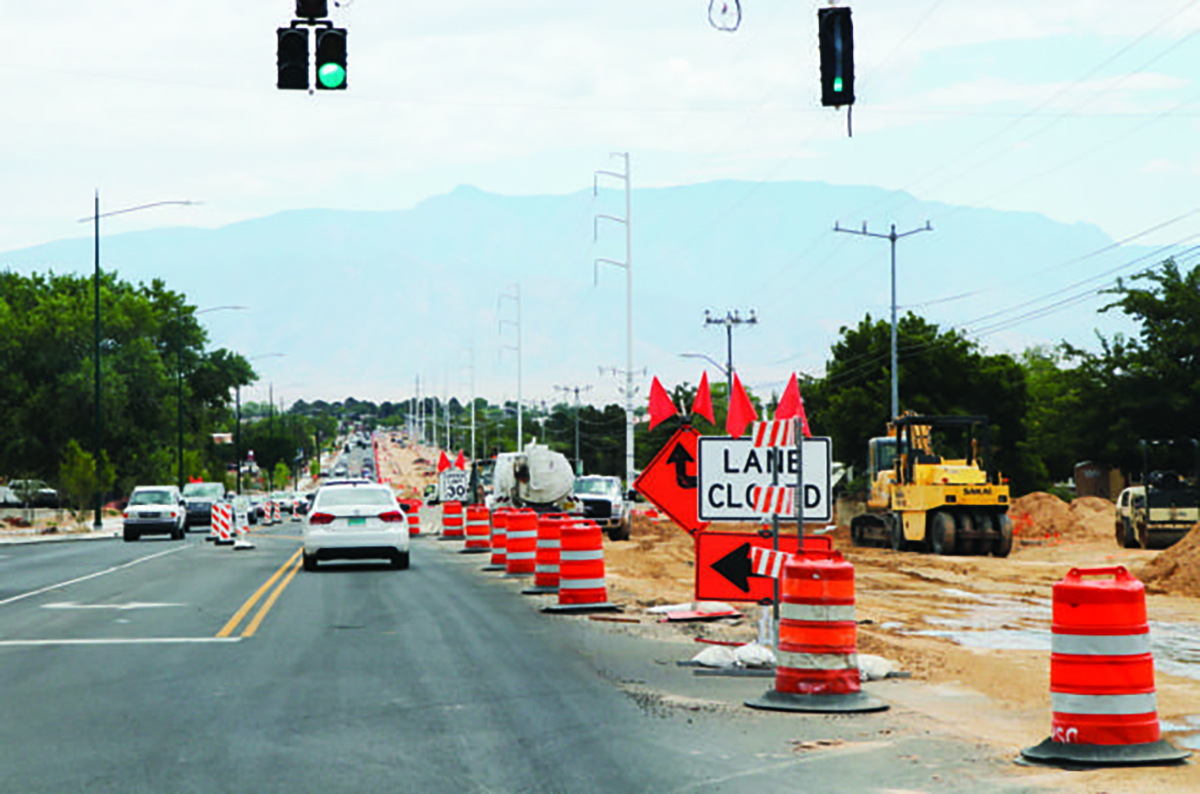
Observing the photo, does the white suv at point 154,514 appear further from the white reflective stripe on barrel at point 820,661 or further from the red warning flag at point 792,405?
the white reflective stripe on barrel at point 820,661

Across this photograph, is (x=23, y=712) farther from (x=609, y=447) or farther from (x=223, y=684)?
(x=609, y=447)

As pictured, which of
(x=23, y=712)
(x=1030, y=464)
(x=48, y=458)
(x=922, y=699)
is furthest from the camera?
(x=48, y=458)

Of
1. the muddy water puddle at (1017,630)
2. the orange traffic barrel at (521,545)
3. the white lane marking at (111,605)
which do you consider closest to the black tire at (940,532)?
the muddy water puddle at (1017,630)

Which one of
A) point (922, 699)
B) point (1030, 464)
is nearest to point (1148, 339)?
point (1030, 464)

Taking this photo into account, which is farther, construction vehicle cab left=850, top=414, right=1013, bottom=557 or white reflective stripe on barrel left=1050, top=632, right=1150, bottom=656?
construction vehicle cab left=850, top=414, right=1013, bottom=557

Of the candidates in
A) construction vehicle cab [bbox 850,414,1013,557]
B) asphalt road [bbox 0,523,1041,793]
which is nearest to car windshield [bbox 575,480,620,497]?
construction vehicle cab [bbox 850,414,1013,557]

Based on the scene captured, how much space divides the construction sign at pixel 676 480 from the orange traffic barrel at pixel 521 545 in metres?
10.1

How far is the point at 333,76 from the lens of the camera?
1648 cm

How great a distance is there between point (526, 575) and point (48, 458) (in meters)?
68.5

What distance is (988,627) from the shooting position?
18.2 m

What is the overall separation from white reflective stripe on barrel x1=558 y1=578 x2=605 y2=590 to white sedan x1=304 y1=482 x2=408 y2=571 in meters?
8.82

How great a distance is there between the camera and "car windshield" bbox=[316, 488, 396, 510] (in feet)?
91.1

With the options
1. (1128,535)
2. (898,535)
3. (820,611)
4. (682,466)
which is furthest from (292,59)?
(1128,535)

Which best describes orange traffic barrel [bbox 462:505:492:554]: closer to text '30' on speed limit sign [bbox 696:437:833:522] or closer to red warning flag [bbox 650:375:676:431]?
red warning flag [bbox 650:375:676:431]
